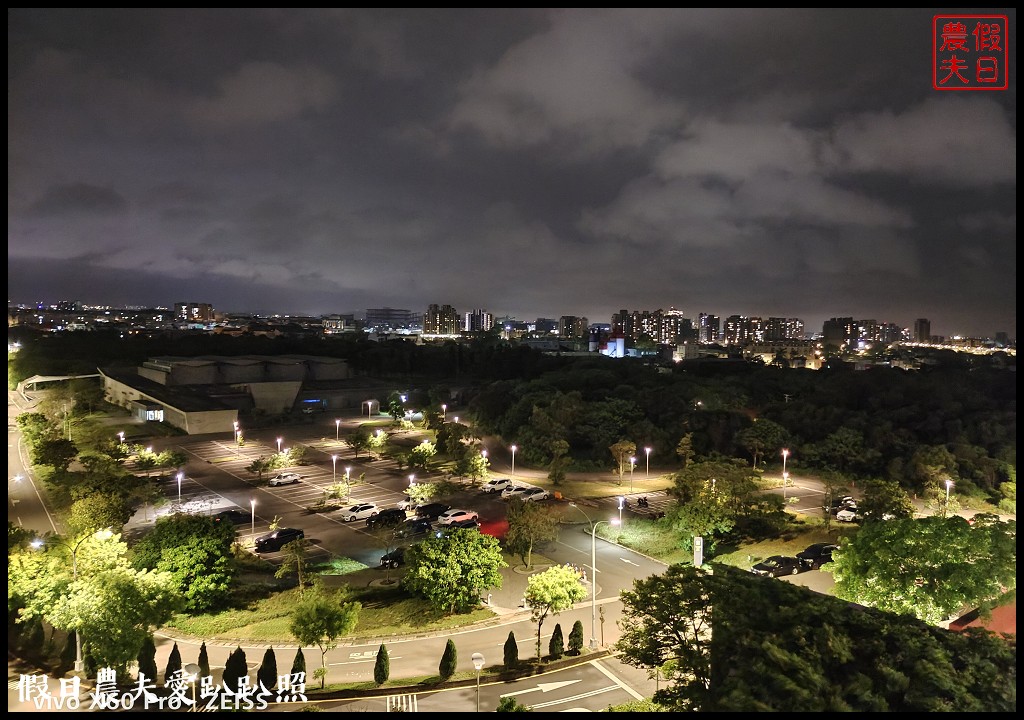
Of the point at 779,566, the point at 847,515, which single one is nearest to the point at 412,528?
the point at 779,566

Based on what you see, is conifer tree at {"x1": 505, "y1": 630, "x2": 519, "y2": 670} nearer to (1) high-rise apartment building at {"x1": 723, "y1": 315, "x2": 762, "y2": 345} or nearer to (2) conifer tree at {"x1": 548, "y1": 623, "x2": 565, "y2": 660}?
(2) conifer tree at {"x1": 548, "y1": 623, "x2": 565, "y2": 660}

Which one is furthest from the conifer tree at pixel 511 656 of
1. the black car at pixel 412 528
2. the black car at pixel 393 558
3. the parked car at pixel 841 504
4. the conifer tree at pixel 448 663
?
the parked car at pixel 841 504

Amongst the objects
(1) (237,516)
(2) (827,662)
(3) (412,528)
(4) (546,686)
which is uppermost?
(2) (827,662)

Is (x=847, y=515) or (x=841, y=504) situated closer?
(x=847, y=515)

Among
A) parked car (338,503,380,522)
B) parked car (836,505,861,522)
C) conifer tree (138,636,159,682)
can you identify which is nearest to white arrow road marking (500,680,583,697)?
conifer tree (138,636,159,682)

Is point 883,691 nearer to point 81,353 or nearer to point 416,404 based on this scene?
point 416,404

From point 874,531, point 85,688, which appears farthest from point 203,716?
point 874,531

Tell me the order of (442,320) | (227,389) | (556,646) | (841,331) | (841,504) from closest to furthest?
1. (556,646)
2. (841,504)
3. (227,389)
4. (841,331)
5. (442,320)

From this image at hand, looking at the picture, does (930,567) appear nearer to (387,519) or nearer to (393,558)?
(393,558)
